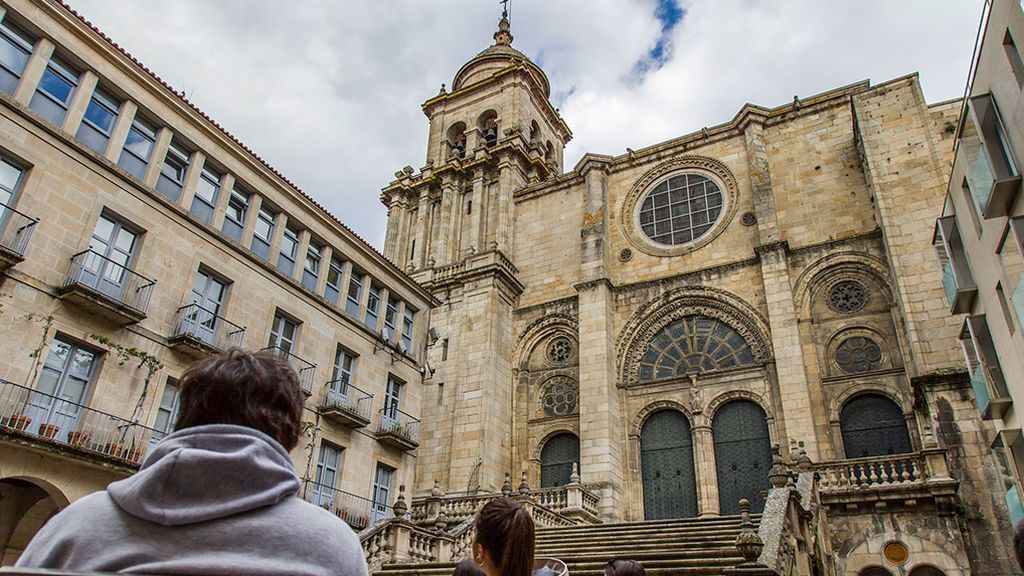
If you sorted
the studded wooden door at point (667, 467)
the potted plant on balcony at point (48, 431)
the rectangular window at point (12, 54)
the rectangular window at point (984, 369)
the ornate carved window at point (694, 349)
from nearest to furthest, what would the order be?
the potted plant on balcony at point (48, 431), the rectangular window at point (12, 54), the rectangular window at point (984, 369), the studded wooden door at point (667, 467), the ornate carved window at point (694, 349)

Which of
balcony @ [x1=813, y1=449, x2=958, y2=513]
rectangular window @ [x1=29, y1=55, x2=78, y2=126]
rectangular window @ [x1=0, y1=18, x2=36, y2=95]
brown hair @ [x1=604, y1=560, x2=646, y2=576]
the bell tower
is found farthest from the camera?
the bell tower

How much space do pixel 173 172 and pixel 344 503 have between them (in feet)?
28.3

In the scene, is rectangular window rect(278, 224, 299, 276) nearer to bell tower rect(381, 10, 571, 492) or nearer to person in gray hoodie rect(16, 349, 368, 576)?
bell tower rect(381, 10, 571, 492)

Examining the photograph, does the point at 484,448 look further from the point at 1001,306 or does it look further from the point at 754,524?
the point at 1001,306

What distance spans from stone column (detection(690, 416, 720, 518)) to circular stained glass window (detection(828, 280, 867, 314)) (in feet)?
17.8

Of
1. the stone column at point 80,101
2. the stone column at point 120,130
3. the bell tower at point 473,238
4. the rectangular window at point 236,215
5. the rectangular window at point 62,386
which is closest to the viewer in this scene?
the rectangular window at point 62,386

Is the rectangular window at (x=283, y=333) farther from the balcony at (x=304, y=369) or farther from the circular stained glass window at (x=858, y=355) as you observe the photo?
the circular stained glass window at (x=858, y=355)

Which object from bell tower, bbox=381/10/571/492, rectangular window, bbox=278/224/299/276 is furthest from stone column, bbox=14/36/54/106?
bell tower, bbox=381/10/571/492

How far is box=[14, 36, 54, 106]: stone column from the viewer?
11805mm

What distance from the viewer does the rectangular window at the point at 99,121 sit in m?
12.9

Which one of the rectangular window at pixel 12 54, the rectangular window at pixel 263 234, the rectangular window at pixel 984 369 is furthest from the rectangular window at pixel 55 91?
the rectangular window at pixel 984 369

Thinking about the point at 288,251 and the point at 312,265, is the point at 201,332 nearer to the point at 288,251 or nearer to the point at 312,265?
the point at 288,251

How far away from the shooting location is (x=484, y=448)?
22.5 meters

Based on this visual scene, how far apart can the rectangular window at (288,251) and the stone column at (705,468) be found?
13112 mm
